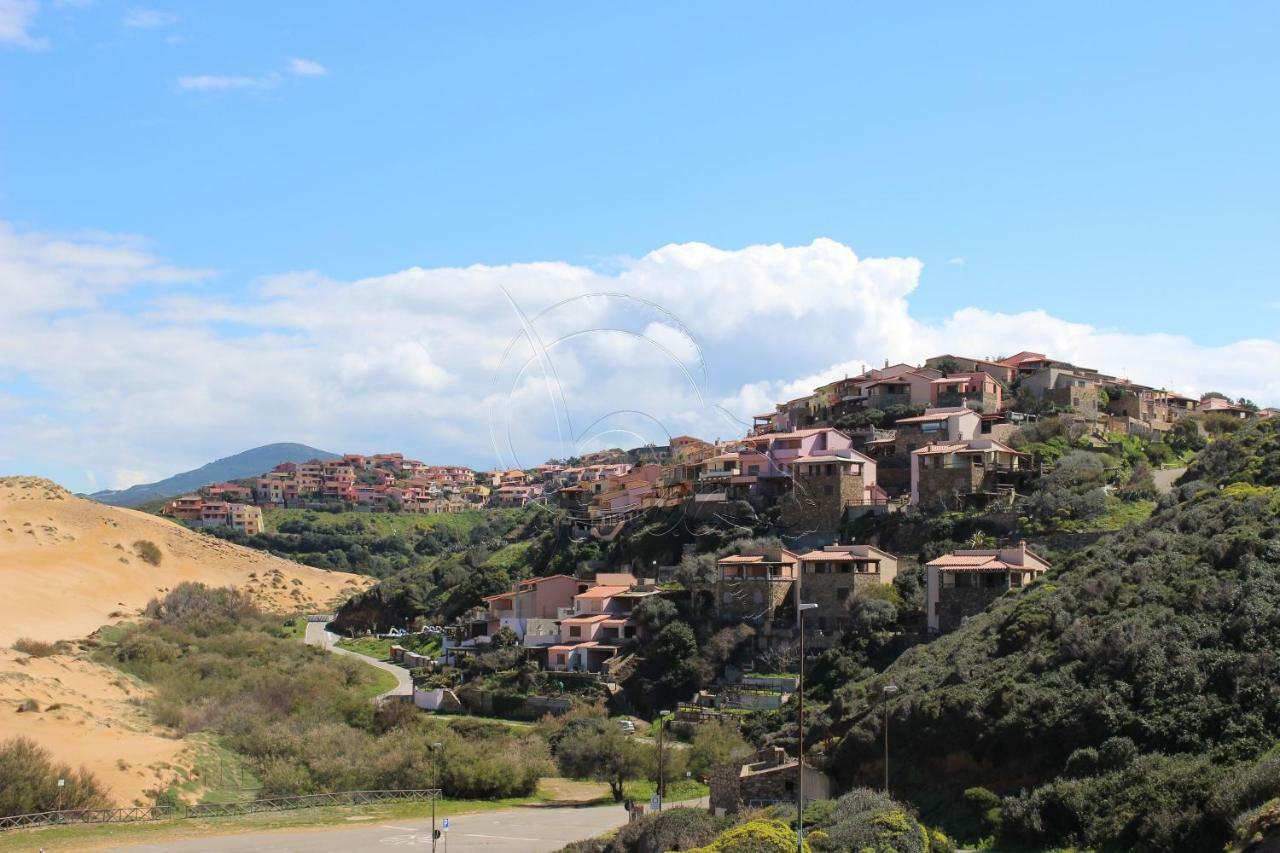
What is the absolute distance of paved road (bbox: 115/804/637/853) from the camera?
116 feet

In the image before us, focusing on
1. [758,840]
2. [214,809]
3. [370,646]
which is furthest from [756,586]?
[370,646]

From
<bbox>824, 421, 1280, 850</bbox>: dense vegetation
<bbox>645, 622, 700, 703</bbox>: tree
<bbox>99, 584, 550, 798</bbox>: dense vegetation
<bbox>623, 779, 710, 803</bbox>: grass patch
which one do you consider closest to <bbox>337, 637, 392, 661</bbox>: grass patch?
<bbox>99, 584, 550, 798</bbox>: dense vegetation

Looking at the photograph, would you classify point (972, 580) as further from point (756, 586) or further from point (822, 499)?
point (822, 499)

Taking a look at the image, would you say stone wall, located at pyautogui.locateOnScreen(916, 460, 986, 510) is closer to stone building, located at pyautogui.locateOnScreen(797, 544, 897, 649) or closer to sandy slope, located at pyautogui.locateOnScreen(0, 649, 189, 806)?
stone building, located at pyautogui.locateOnScreen(797, 544, 897, 649)

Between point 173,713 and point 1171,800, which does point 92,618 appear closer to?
point 173,713

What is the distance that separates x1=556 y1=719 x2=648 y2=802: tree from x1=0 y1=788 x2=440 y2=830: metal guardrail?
511 cm

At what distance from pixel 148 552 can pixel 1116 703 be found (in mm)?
95794

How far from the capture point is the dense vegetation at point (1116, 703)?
75.5ft

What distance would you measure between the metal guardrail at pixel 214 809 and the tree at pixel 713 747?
8611 mm

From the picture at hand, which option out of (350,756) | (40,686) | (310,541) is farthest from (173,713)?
(310,541)

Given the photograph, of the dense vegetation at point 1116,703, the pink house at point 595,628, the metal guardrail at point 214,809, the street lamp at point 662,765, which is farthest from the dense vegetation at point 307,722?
the dense vegetation at point 1116,703

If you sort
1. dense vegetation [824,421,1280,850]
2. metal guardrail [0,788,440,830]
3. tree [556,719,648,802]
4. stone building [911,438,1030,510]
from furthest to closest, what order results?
1. stone building [911,438,1030,510]
2. tree [556,719,648,802]
3. metal guardrail [0,788,440,830]
4. dense vegetation [824,421,1280,850]

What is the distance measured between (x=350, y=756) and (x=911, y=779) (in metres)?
25.0

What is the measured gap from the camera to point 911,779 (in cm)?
2994
